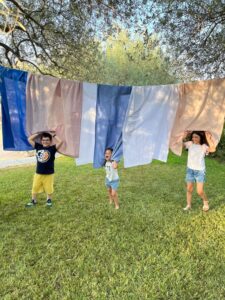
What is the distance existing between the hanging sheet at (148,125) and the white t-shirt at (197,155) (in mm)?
550

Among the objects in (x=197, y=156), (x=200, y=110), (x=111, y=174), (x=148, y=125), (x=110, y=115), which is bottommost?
(x=111, y=174)

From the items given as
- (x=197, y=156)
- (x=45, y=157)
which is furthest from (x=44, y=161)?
(x=197, y=156)

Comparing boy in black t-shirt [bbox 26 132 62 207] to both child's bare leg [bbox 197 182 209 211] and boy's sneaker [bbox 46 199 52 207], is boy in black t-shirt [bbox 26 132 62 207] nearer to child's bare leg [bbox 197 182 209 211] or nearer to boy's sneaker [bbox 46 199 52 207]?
boy's sneaker [bbox 46 199 52 207]

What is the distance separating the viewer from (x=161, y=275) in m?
3.52

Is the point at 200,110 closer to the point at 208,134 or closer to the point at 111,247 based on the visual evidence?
the point at 208,134

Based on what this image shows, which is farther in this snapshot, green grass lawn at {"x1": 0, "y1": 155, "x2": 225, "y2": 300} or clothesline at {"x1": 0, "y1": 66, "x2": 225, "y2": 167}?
clothesline at {"x1": 0, "y1": 66, "x2": 225, "y2": 167}

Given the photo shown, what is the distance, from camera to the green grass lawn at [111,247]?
130 inches

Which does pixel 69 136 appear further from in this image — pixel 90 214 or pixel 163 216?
pixel 163 216

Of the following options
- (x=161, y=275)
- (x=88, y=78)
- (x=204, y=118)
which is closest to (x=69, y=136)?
(x=204, y=118)

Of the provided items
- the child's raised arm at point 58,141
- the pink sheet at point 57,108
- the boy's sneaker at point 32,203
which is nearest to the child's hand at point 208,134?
the pink sheet at point 57,108

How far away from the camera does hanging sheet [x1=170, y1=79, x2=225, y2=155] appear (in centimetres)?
505

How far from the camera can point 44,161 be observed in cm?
572

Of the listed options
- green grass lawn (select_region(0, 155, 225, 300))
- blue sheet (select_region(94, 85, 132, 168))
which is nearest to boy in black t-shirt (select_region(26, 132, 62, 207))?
green grass lawn (select_region(0, 155, 225, 300))

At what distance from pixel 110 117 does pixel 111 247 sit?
6.68 feet
